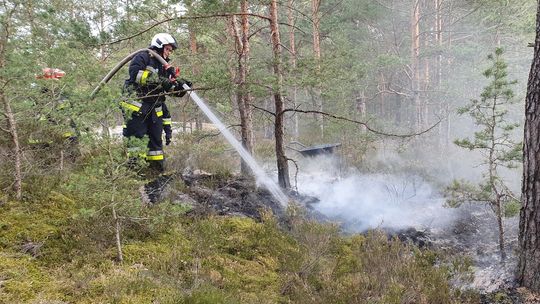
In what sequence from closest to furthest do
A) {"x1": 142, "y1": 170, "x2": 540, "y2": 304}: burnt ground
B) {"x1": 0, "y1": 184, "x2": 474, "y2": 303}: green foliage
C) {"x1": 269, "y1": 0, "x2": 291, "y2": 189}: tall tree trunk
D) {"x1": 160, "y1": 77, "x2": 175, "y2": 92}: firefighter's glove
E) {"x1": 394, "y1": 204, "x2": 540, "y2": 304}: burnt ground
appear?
1. {"x1": 0, "y1": 184, "x2": 474, "y2": 303}: green foliage
2. {"x1": 394, "y1": 204, "x2": 540, "y2": 304}: burnt ground
3. {"x1": 142, "y1": 170, "x2": 540, "y2": 304}: burnt ground
4. {"x1": 160, "y1": 77, "x2": 175, "y2": 92}: firefighter's glove
5. {"x1": 269, "y1": 0, "x2": 291, "y2": 189}: tall tree trunk

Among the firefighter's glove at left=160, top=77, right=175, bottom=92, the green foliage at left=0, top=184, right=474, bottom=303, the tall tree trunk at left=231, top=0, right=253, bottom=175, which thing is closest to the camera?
the green foliage at left=0, top=184, right=474, bottom=303

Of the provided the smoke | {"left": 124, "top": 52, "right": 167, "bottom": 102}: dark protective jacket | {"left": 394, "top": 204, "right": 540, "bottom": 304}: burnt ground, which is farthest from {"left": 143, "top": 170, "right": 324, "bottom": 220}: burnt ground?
{"left": 394, "top": 204, "right": 540, "bottom": 304}: burnt ground

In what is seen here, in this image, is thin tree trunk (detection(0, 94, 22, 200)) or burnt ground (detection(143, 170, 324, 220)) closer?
thin tree trunk (detection(0, 94, 22, 200))

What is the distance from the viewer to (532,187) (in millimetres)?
3744

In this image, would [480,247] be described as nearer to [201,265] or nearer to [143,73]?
[201,265]

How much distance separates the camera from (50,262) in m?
3.39

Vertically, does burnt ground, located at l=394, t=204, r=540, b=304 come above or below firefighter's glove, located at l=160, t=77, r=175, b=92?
below

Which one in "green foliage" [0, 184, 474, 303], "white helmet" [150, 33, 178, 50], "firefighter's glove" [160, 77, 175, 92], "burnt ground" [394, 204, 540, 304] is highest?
"white helmet" [150, 33, 178, 50]

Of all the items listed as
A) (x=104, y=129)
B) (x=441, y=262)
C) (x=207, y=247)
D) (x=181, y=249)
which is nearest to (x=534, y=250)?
(x=441, y=262)

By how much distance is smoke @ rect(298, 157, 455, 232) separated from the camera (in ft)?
24.8

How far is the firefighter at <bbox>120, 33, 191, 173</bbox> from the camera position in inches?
212

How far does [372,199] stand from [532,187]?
18.1 ft

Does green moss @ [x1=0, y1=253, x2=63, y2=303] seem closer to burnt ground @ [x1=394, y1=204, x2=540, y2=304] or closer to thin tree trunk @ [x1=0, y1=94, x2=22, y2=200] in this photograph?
thin tree trunk @ [x1=0, y1=94, x2=22, y2=200]

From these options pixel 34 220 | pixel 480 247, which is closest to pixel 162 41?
pixel 34 220
